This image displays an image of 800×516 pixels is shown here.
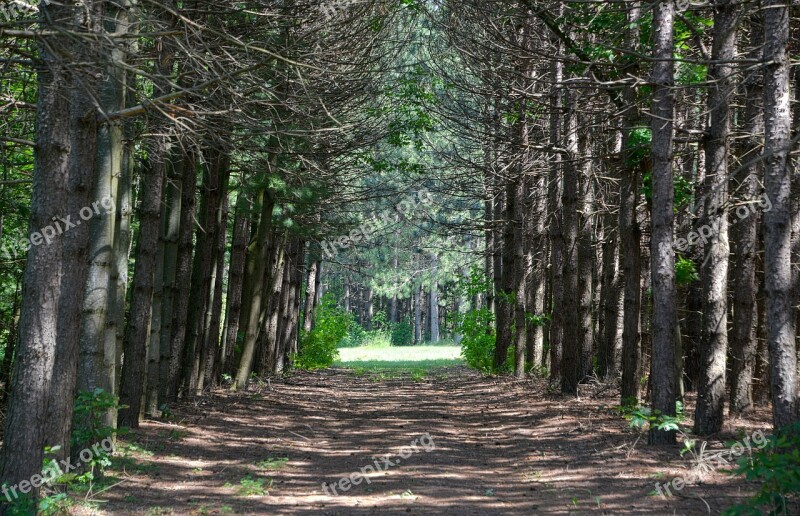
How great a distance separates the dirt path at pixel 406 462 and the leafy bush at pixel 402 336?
47036 mm

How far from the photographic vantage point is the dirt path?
7.30 m

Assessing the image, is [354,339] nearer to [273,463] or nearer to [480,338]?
[480,338]

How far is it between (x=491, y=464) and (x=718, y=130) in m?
5.18

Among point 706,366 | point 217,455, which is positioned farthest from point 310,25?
point 706,366

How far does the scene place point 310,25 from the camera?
12.3 meters

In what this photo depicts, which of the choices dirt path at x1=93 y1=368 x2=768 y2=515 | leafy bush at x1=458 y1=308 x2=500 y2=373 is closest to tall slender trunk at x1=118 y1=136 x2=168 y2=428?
dirt path at x1=93 y1=368 x2=768 y2=515

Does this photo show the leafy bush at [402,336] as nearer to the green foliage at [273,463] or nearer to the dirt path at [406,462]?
the dirt path at [406,462]

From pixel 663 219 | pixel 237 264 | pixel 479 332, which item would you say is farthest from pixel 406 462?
pixel 479 332

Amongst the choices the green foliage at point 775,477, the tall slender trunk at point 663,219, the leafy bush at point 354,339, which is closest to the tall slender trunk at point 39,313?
the green foliage at point 775,477

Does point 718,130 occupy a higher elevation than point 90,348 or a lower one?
higher

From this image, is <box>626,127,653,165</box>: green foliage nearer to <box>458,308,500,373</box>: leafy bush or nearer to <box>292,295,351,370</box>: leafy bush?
<box>458,308,500,373</box>: leafy bush

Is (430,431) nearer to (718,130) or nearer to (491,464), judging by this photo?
(491,464)

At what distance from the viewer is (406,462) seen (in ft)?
31.9

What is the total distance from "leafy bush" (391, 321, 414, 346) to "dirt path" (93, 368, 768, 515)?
47.0 metres
